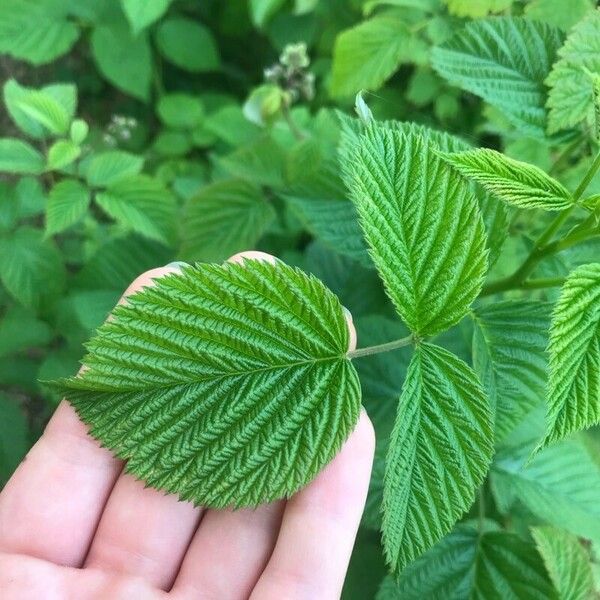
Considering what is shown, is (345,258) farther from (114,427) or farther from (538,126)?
(114,427)

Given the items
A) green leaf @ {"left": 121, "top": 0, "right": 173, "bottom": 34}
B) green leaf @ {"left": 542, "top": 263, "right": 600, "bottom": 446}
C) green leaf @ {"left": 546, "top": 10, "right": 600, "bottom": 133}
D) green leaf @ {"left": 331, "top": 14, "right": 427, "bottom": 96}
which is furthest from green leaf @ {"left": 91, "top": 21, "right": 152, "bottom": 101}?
green leaf @ {"left": 542, "top": 263, "right": 600, "bottom": 446}

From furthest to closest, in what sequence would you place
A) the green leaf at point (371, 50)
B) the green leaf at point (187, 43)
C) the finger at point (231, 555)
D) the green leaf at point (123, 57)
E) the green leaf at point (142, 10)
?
the green leaf at point (187, 43)
the green leaf at point (123, 57)
the green leaf at point (142, 10)
the green leaf at point (371, 50)
the finger at point (231, 555)

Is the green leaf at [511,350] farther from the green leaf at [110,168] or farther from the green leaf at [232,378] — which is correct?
the green leaf at [110,168]

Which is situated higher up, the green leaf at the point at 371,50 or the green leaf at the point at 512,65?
the green leaf at the point at 512,65

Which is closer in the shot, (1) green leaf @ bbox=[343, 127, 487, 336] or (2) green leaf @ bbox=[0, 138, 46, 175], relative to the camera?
(1) green leaf @ bbox=[343, 127, 487, 336]

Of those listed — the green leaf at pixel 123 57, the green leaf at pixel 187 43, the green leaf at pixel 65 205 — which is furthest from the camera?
the green leaf at pixel 187 43

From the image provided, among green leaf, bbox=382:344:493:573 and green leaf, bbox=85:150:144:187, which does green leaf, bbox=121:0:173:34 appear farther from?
green leaf, bbox=382:344:493:573

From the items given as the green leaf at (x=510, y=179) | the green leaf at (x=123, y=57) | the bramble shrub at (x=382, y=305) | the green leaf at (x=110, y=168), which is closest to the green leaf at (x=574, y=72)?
the bramble shrub at (x=382, y=305)

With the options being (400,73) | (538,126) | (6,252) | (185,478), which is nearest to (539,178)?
(538,126)

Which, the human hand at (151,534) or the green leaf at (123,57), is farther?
the green leaf at (123,57)
